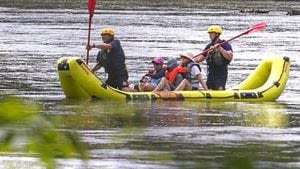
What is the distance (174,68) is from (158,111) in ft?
5.36

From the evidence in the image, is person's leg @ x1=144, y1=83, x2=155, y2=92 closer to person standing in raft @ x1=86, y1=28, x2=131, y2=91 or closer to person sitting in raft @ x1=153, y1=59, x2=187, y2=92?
person sitting in raft @ x1=153, y1=59, x2=187, y2=92

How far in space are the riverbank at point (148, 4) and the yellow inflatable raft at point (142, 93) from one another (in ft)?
244

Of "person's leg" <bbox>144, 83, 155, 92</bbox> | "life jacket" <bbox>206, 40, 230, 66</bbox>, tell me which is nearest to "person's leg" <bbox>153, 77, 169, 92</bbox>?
"person's leg" <bbox>144, 83, 155, 92</bbox>

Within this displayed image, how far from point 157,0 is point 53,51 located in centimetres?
8661

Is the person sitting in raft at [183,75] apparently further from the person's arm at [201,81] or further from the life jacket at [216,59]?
the life jacket at [216,59]

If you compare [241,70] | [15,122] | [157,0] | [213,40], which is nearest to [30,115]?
[15,122]

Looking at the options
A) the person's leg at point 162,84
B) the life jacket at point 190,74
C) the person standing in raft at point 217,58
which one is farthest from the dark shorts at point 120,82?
the person standing in raft at point 217,58

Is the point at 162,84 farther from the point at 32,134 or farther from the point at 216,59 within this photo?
the point at 32,134

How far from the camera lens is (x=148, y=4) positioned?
107m

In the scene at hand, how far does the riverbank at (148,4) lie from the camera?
97.0 m

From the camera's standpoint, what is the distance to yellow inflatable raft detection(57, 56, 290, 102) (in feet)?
57.8

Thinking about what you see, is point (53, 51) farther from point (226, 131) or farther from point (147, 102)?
point (226, 131)

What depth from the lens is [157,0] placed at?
122m

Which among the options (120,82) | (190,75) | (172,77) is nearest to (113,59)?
(120,82)
